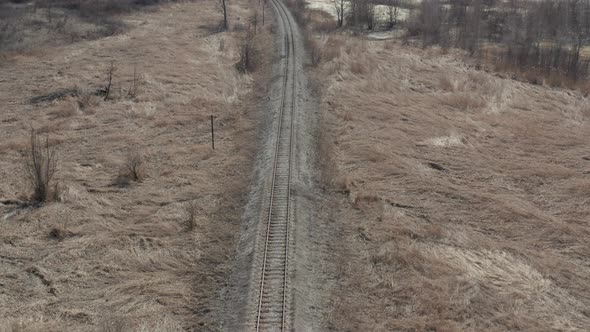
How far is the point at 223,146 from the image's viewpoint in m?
27.6

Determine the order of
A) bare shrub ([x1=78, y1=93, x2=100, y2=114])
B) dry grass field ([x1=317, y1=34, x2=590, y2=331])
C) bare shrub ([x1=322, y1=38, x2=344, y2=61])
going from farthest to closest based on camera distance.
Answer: bare shrub ([x1=322, y1=38, x2=344, y2=61]) < bare shrub ([x1=78, y1=93, x2=100, y2=114]) < dry grass field ([x1=317, y1=34, x2=590, y2=331])

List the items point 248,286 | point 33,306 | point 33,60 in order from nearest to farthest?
1. point 33,306
2. point 248,286
3. point 33,60

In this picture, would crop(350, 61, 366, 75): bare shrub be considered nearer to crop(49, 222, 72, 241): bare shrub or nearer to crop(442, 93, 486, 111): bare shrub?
crop(442, 93, 486, 111): bare shrub

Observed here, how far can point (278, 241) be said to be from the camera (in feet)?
61.5

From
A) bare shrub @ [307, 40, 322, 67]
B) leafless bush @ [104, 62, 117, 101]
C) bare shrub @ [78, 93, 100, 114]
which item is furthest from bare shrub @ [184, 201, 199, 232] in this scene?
bare shrub @ [307, 40, 322, 67]

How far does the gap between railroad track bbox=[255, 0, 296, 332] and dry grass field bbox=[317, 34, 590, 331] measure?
1.72 m

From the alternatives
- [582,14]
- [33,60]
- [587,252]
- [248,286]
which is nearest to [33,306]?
[248,286]

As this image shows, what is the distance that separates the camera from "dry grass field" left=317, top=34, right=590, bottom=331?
15898 millimetres

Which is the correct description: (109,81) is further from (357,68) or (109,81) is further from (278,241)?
(278,241)

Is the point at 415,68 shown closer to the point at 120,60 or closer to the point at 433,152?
the point at 433,152

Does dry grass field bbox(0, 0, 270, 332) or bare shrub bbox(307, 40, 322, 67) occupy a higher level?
bare shrub bbox(307, 40, 322, 67)

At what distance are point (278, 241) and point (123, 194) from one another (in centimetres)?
789

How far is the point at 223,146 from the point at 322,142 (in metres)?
5.53

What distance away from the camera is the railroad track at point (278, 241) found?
1511cm
